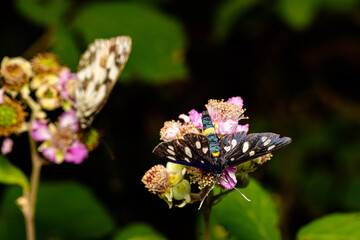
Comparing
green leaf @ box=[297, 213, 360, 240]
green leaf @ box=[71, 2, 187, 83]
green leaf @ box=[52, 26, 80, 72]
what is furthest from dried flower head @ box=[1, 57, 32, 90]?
green leaf @ box=[297, 213, 360, 240]

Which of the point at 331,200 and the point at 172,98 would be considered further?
the point at 172,98

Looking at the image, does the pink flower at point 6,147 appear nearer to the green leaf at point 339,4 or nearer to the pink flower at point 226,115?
the pink flower at point 226,115

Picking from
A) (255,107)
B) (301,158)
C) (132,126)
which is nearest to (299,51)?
(255,107)

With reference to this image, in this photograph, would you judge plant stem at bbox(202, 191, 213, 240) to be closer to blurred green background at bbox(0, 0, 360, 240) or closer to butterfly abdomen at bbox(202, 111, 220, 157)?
butterfly abdomen at bbox(202, 111, 220, 157)

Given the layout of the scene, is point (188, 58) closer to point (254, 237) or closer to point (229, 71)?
point (229, 71)

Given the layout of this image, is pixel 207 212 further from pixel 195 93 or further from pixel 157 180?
pixel 195 93

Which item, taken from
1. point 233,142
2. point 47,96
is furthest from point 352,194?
point 47,96
